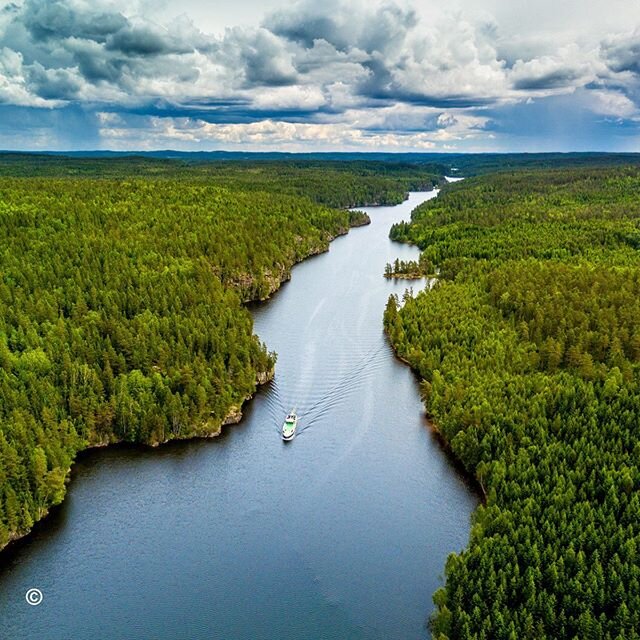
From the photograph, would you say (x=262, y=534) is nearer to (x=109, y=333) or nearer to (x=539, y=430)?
(x=539, y=430)

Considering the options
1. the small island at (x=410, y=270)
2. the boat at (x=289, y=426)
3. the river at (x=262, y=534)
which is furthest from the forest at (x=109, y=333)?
the small island at (x=410, y=270)

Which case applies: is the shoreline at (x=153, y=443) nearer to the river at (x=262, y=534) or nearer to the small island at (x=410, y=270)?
the river at (x=262, y=534)

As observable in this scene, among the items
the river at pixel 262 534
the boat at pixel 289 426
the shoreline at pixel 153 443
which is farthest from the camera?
the boat at pixel 289 426

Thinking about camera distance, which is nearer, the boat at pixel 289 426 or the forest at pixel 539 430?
the forest at pixel 539 430

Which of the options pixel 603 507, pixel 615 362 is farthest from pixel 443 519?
pixel 615 362

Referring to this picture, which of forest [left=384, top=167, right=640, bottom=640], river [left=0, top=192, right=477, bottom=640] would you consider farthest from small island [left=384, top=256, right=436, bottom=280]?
river [left=0, top=192, right=477, bottom=640]

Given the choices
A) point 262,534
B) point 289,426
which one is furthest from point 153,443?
point 262,534

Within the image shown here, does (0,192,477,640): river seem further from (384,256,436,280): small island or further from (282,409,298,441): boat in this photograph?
(384,256,436,280): small island
